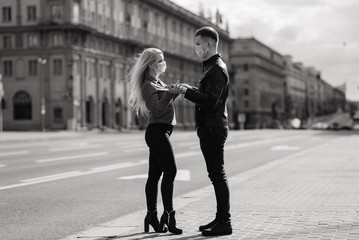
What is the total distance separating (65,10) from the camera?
2726 inches

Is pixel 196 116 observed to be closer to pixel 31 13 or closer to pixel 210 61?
pixel 210 61

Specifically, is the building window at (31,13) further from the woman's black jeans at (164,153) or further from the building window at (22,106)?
the woman's black jeans at (164,153)

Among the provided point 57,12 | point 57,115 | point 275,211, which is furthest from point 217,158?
point 57,12

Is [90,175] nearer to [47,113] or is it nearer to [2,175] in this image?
[2,175]

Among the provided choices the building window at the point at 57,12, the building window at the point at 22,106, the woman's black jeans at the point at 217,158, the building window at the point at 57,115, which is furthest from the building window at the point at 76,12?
the woman's black jeans at the point at 217,158

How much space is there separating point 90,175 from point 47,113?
56113 mm

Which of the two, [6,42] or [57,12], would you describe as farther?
[6,42]

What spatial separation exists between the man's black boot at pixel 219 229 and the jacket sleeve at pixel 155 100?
1277 mm

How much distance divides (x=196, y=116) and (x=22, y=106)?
6653cm

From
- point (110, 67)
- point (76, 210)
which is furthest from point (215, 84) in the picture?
point (110, 67)

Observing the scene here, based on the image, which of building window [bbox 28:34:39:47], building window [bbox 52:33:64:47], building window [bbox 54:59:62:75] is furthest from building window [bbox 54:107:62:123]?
building window [bbox 28:34:39:47]

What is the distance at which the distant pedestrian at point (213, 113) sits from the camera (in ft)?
22.3

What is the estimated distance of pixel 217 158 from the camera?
691 centimetres

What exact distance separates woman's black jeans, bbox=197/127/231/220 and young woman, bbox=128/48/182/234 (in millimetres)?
449
